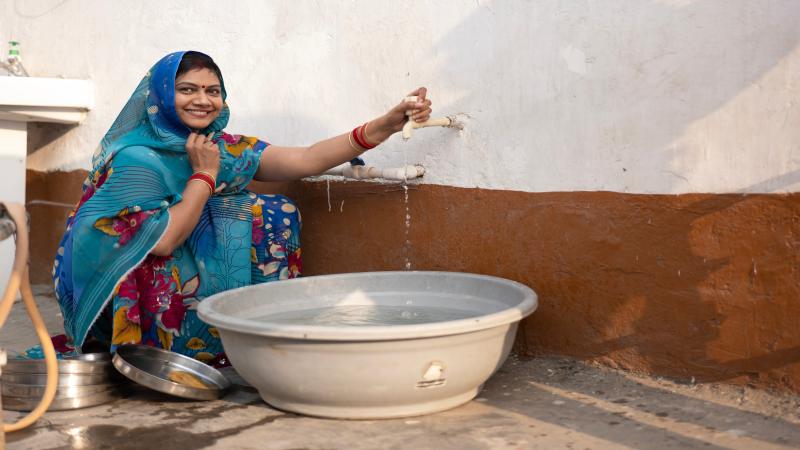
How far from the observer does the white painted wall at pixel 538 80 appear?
2.42m

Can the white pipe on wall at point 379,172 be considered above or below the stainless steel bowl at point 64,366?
above

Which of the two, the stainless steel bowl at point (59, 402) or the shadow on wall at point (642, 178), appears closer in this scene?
the shadow on wall at point (642, 178)

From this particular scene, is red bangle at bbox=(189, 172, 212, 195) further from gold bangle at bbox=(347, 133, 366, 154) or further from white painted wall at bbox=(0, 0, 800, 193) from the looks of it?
white painted wall at bbox=(0, 0, 800, 193)

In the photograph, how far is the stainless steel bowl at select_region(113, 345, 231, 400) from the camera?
8.55ft

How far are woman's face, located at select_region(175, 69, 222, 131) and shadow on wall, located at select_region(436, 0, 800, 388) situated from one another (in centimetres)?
89

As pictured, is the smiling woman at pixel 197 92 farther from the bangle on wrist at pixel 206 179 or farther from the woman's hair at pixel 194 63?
the bangle on wrist at pixel 206 179

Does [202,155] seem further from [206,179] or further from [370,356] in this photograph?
[370,356]

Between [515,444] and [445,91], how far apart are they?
135cm

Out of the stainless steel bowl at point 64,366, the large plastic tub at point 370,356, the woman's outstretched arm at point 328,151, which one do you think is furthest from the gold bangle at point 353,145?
the stainless steel bowl at point 64,366

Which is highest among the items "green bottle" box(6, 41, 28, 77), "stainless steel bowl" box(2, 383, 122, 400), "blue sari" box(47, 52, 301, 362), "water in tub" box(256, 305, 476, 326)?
"green bottle" box(6, 41, 28, 77)

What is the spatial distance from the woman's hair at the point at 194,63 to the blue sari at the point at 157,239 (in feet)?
0.12

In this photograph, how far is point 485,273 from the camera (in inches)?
121

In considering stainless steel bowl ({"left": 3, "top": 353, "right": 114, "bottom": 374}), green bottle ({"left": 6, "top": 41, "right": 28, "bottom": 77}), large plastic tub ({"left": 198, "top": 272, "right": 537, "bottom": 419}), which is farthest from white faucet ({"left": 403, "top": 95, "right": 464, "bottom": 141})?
green bottle ({"left": 6, "top": 41, "right": 28, "bottom": 77})

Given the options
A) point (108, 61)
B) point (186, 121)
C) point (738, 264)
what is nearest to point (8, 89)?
point (108, 61)
